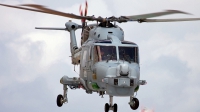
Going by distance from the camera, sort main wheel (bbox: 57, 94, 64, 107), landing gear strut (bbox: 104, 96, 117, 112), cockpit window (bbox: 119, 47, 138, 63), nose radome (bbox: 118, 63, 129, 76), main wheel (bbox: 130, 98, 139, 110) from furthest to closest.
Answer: main wheel (bbox: 57, 94, 64, 107) → main wheel (bbox: 130, 98, 139, 110) → landing gear strut (bbox: 104, 96, 117, 112) → cockpit window (bbox: 119, 47, 138, 63) → nose radome (bbox: 118, 63, 129, 76)

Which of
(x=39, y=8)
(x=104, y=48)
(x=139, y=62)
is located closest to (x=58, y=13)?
(x=39, y=8)

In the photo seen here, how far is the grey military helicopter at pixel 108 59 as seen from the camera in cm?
2588

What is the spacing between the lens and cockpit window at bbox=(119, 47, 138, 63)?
27158 mm

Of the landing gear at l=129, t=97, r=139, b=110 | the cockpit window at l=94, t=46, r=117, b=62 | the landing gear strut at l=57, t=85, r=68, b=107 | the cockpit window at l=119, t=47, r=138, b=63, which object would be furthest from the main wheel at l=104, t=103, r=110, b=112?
the landing gear strut at l=57, t=85, r=68, b=107

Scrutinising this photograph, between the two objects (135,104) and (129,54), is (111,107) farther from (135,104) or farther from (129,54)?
(129,54)

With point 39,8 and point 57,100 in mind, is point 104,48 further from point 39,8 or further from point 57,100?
point 57,100

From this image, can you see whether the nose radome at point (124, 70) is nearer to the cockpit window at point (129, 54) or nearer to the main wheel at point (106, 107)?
the cockpit window at point (129, 54)

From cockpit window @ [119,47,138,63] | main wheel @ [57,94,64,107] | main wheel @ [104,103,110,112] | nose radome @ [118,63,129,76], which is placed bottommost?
main wheel @ [57,94,64,107]

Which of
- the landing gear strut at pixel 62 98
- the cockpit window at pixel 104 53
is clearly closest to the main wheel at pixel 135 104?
the cockpit window at pixel 104 53

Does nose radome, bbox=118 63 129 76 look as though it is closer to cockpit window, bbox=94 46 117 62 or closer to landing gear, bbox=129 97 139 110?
cockpit window, bbox=94 46 117 62

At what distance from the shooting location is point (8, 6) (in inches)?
1013

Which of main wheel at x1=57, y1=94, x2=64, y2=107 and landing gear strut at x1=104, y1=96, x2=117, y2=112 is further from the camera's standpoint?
main wheel at x1=57, y1=94, x2=64, y2=107

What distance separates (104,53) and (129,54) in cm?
131

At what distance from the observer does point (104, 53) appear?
2719cm
